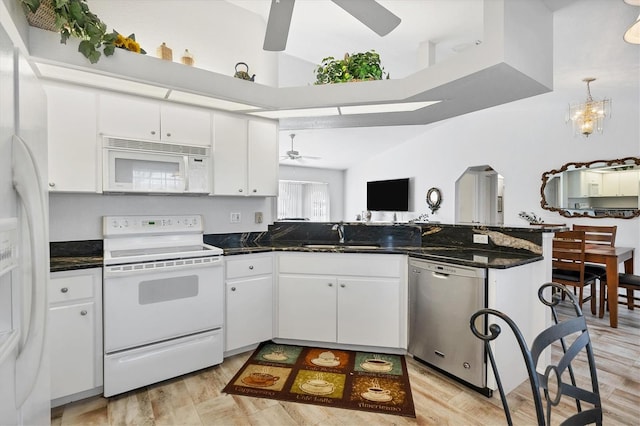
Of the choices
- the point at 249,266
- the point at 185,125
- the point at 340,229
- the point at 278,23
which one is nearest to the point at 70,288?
the point at 249,266

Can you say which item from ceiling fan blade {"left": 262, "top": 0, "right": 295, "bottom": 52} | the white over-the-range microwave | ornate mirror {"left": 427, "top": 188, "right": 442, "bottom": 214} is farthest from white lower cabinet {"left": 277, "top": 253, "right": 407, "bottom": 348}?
ornate mirror {"left": 427, "top": 188, "right": 442, "bottom": 214}

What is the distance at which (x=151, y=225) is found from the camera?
107 inches

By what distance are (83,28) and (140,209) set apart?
131 centimetres

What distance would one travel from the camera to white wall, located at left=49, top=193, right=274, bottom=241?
2.44 m

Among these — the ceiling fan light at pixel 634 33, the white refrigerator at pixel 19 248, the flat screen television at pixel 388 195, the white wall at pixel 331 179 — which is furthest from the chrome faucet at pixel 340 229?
the white wall at pixel 331 179

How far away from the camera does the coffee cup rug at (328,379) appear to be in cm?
210

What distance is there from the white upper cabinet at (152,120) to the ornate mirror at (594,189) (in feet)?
17.1

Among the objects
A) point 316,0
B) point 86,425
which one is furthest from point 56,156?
point 316,0

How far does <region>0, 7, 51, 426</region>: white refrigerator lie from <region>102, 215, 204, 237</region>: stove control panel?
1740 mm

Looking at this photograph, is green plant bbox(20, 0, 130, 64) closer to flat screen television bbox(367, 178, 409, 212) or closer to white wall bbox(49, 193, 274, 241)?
white wall bbox(49, 193, 274, 241)

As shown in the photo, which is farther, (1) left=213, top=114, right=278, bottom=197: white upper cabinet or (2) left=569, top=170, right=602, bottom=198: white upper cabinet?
(2) left=569, top=170, right=602, bottom=198: white upper cabinet

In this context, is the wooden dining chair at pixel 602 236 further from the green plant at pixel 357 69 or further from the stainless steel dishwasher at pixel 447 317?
the green plant at pixel 357 69

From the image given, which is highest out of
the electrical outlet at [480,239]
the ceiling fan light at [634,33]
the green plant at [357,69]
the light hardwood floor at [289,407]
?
the green plant at [357,69]

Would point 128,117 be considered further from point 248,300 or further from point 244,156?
point 248,300
